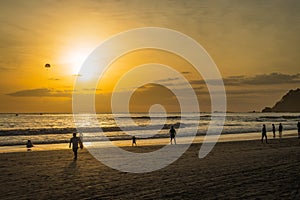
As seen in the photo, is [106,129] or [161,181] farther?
[106,129]

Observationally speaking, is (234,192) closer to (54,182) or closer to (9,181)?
(54,182)

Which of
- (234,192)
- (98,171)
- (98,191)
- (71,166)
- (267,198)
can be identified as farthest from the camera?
(71,166)

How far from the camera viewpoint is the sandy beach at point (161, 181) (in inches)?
426

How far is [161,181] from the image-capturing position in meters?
13.2

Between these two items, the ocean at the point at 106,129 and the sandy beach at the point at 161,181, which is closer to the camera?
the sandy beach at the point at 161,181

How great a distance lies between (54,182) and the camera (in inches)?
531

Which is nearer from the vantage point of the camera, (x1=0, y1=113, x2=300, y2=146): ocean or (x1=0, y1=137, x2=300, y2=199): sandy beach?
(x1=0, y1=137, x2=300, y2=199): sandy beach

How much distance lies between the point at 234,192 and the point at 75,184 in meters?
5.89

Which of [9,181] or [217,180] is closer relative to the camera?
[217,180]

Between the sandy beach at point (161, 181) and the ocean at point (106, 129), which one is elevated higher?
the ocean at point (106, 129)

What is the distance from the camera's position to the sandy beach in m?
10.8

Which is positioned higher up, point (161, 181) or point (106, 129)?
point (106, 129)

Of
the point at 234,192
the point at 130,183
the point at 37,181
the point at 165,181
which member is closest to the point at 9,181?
the point at 37,181

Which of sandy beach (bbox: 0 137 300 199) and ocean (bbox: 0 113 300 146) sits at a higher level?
ocean (bbox: 0 113 300 146)
